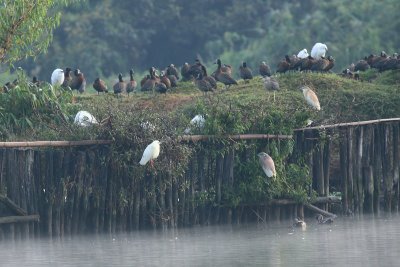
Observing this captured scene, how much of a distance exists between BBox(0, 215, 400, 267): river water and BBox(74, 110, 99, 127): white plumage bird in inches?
71.3

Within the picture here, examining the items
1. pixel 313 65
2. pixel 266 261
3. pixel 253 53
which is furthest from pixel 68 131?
pixel 253 53

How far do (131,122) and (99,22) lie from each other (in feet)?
97.4

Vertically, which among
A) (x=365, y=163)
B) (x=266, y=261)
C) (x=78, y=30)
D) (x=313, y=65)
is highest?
(x=78, y=30)

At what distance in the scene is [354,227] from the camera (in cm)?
2369

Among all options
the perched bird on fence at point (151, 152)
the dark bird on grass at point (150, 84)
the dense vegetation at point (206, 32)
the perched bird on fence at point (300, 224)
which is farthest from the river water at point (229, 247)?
the dense vegetation at point (206, 32)

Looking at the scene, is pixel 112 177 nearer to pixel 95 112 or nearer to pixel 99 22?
pixel 95 112

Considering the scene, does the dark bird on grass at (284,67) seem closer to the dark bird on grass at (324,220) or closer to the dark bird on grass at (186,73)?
the dark bird on grass at (186,73)

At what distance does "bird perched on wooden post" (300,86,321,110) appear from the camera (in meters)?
25.5

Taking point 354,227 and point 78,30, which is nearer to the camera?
point 354,227

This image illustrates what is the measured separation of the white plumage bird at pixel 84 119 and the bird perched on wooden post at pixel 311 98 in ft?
14.5

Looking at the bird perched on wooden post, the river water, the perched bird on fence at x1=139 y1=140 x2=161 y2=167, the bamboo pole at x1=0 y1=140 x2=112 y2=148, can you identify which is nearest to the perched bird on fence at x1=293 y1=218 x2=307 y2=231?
the river water

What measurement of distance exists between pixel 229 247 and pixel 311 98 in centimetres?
524

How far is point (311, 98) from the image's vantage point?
84.3 feet

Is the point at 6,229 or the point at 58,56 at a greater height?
the point at 58,56
